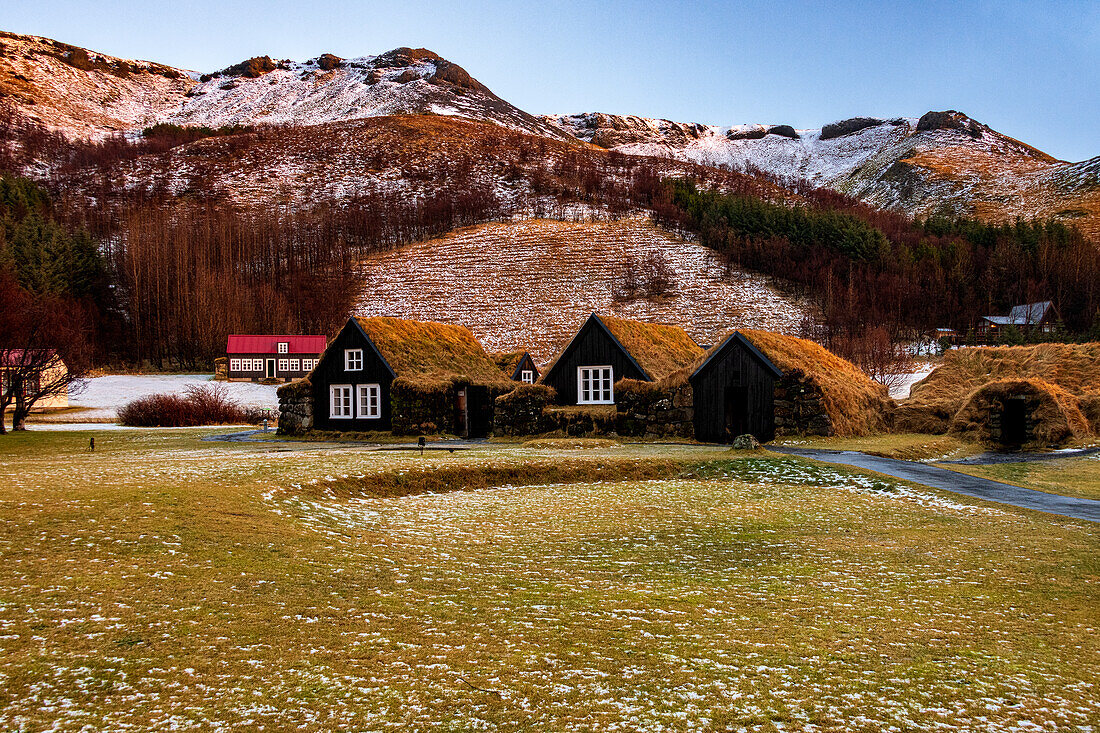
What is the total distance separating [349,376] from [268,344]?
51.9 meters

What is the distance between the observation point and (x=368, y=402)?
44.1 m

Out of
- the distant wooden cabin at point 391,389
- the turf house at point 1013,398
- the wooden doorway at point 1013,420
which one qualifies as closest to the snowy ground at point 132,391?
the distant wooden cabin at point 391,389

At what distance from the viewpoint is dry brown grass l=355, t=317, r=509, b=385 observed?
145 feet

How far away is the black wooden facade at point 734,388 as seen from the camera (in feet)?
124

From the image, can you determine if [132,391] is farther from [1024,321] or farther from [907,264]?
[907,264]

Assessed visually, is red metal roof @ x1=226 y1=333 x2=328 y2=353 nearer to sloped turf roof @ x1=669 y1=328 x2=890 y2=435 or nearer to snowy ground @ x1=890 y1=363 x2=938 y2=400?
sloped turf roof @ x1=669 y1=328 x2=890 y2=435

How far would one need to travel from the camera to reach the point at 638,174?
582ft

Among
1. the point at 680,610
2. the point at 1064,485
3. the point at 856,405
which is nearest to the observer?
the point at 680,610

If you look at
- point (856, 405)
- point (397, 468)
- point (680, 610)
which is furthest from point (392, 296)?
point (680, 610)

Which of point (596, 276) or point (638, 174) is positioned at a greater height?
point (638, 174)

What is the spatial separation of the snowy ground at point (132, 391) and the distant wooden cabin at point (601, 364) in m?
34.8

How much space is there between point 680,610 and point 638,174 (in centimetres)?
17699

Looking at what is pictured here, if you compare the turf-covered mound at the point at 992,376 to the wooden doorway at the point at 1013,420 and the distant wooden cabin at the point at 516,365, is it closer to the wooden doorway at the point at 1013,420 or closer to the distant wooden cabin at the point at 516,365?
the wooden doorway at the point at 1013,420

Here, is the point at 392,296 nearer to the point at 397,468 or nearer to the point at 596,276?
the point at 596,276
